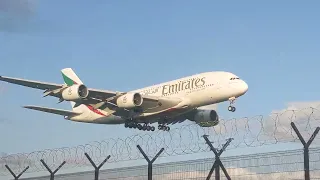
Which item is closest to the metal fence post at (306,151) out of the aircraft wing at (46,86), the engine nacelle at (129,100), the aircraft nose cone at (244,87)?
the aircraft nose cone at (244,87)

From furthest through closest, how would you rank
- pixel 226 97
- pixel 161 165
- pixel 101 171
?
pixel 226 97 < pixel 101 171 < pixel 161 165

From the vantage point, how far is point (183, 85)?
4806 centimetres

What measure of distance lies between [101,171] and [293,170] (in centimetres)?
1164

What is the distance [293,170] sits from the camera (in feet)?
63.8

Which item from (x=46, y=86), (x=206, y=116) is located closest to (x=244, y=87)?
(x=206, y=116)

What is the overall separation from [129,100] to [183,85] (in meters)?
5.53

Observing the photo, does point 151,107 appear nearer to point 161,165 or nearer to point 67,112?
point 67,112

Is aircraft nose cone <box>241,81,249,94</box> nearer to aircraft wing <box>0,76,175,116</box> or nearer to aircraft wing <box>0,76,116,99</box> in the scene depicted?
aircraft wing <box>0,76,175,116</box>

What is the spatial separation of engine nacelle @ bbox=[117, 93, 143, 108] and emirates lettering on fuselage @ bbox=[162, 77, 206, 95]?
3986 mm

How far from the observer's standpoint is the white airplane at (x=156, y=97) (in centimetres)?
4447

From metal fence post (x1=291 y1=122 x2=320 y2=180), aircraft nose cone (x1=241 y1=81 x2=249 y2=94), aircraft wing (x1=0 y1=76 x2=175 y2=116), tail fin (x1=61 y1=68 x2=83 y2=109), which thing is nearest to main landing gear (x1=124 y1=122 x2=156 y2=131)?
aircraft wing (x1=0 y1=76 x2=175 y2=116)

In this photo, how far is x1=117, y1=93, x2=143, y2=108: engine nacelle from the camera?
45.4 meters

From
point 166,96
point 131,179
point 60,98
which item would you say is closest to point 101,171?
point 131,179

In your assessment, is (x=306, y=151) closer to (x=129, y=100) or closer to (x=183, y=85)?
(x=129, y=100)
